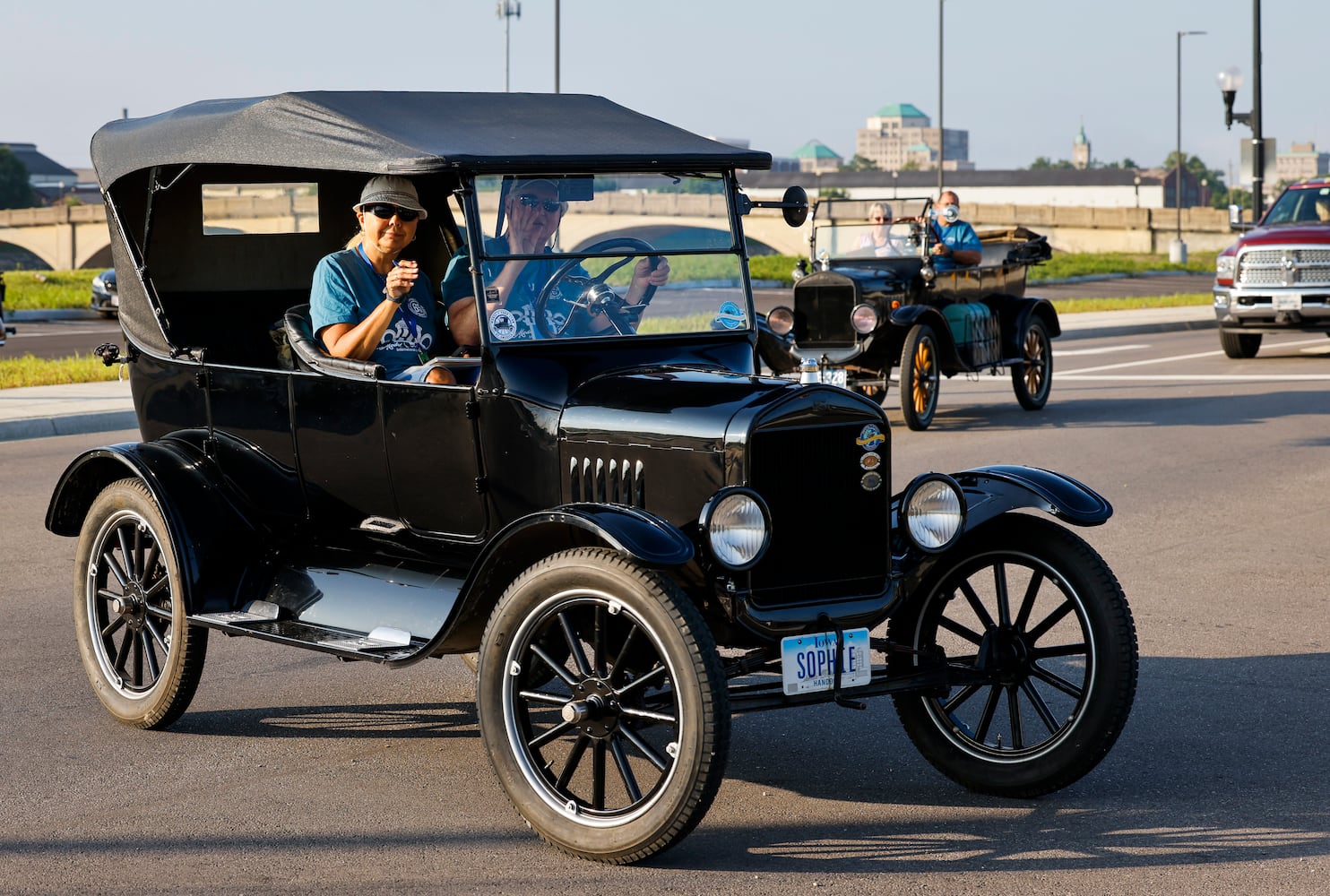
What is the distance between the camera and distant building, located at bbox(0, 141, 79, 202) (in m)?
158

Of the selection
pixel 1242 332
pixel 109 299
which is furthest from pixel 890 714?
pixel 109 299

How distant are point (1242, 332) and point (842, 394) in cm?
1698

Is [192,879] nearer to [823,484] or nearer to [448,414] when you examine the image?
[448,414]

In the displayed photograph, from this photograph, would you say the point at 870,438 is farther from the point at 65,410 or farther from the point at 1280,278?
the point at 1280,278

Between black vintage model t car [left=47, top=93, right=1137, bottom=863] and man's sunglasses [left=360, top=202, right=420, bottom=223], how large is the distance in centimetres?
32

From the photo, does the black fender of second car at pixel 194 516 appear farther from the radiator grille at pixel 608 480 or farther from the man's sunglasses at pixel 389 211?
the radiator grille at pixel 608 480

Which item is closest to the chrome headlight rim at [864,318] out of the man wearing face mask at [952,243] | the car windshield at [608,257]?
the man wearing face mask at [952,243]

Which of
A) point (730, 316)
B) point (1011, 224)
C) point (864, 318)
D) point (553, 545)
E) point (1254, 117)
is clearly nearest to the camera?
point (553, 545)

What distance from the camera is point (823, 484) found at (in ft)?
15.2

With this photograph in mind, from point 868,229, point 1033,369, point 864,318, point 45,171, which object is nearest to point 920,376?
point 864,318

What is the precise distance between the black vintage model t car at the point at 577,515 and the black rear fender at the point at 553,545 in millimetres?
10

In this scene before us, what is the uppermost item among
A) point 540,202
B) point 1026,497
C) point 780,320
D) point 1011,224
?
point 1011,224

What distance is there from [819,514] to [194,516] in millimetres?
2143

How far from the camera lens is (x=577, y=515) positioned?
14.0ft
